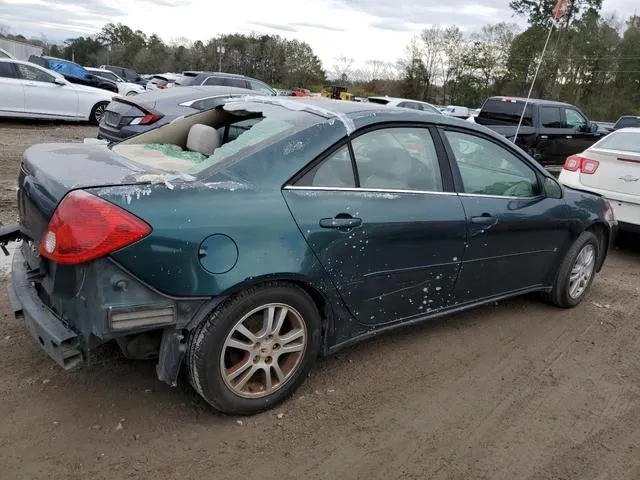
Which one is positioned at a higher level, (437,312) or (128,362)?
(437,312)

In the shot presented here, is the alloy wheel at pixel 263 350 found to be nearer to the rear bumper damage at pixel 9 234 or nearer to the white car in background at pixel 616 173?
the rear bumper damage at pixel 9 234

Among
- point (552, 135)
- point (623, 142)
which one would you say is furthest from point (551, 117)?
point (623, 142)

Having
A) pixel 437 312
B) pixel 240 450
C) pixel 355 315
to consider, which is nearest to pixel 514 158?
pixel 437 312

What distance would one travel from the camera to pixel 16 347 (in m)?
3.42

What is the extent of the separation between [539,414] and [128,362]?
2411mm

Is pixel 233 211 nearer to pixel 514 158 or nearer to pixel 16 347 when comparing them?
pixel 16 347

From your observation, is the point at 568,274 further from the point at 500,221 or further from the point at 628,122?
the point at 628,122

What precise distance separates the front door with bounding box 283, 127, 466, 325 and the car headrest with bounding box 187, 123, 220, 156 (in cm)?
96

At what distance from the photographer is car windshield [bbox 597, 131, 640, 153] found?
22.2ft

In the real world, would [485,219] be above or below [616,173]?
below

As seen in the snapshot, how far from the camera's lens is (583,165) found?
6.93 meters

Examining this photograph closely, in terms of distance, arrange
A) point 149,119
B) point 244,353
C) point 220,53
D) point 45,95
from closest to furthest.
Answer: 1. point 244,353
2. point 149,119
3. point 45,95
4. point 220,53

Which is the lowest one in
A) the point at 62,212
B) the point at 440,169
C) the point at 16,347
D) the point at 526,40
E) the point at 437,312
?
the point at 16,347

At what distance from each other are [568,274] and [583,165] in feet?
9.38
